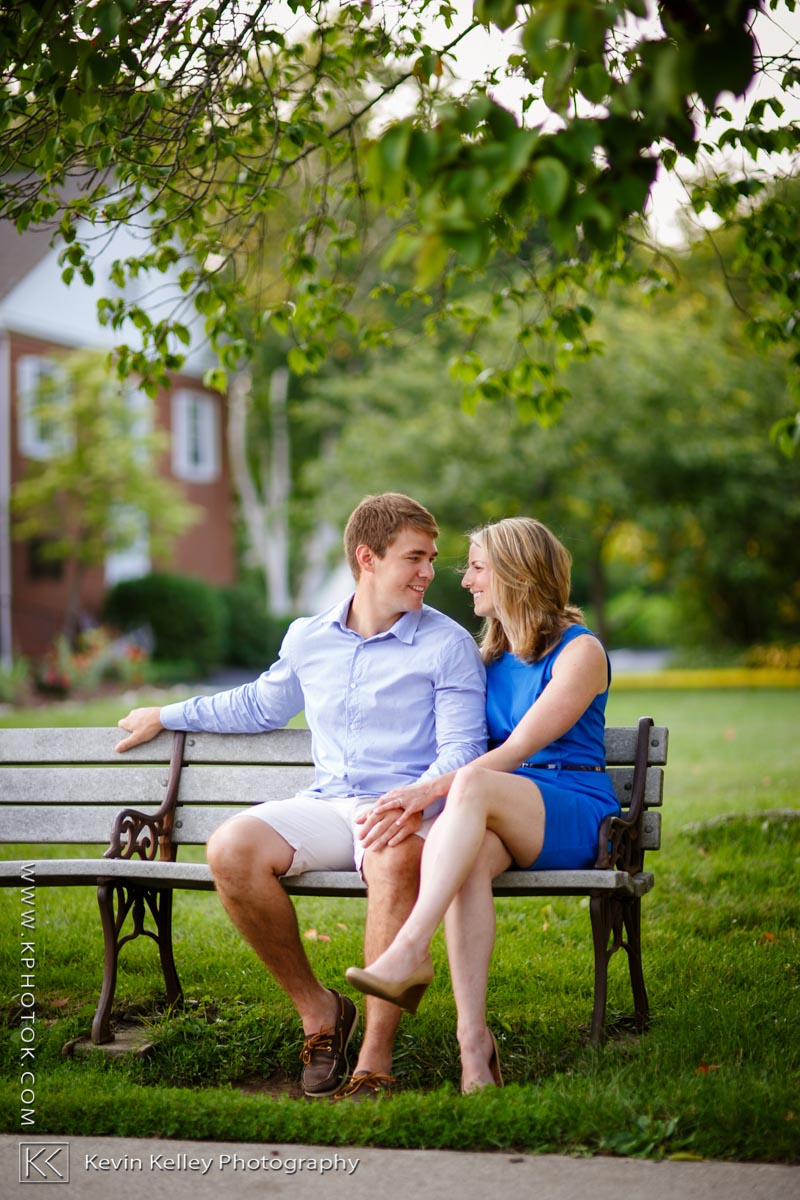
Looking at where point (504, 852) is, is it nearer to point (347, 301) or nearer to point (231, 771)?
point (231, 771)

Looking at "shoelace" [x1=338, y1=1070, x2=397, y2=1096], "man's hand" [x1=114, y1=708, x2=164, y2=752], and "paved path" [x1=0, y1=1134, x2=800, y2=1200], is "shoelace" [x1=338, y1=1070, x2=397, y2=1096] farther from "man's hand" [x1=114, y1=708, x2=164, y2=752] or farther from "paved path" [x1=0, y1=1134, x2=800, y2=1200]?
"man's hand" [x1=114, y1=708, x2=164, y2=752]

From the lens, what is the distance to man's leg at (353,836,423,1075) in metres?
3.78

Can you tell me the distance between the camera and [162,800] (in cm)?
485

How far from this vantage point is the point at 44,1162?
3262 millimetres

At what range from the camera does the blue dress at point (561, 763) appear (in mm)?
4016

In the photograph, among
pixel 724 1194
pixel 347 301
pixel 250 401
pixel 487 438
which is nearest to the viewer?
pixel 724 1194

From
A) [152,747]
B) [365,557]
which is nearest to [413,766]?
[365,557]

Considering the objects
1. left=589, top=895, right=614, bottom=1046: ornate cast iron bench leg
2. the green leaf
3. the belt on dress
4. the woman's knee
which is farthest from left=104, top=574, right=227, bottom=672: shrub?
the green leaf

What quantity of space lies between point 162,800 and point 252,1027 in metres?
0.93

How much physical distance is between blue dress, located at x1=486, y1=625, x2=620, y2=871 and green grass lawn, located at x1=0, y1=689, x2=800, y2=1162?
24.6 inches

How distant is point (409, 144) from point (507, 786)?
6.58 ft

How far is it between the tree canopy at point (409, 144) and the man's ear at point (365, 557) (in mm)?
1183

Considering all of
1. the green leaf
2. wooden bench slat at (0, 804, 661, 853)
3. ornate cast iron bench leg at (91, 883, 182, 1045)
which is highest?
the green leaf

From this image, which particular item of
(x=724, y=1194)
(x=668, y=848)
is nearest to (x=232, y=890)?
(x=724, y=1194)
